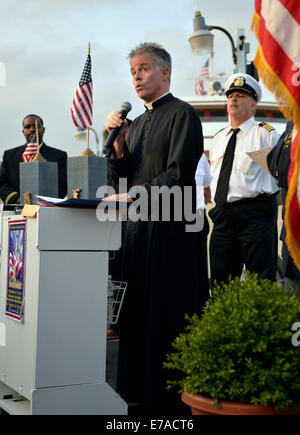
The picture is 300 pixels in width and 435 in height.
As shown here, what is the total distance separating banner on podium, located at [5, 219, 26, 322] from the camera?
334 centimetres

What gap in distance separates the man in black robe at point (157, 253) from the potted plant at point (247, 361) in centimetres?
114

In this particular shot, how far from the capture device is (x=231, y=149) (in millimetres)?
5410

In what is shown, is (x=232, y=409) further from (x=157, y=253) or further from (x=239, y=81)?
(x=239, y=81)

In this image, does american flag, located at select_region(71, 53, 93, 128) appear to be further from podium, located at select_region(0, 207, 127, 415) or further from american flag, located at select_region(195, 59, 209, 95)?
american flag, located at select_region(195, 59, 209, 95)

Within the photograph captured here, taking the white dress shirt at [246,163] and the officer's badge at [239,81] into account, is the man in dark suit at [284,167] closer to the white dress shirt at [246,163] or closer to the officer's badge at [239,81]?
the white dress shirt at [246,163]

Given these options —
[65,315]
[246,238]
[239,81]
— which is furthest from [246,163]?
[65,315]

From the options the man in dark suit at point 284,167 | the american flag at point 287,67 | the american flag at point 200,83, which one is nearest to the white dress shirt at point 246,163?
the man in dark suit at point 284,167

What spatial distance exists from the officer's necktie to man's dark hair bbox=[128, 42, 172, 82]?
1.66 meters

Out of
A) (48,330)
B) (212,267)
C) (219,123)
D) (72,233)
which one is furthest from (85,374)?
(219,123)

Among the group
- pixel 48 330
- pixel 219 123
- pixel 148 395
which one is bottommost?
pixel 148 395

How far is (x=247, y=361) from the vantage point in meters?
2.22

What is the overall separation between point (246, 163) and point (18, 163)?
251 centimetres

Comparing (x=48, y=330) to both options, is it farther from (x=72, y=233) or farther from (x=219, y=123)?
(x=219, y=123)

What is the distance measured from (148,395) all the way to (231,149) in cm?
267
